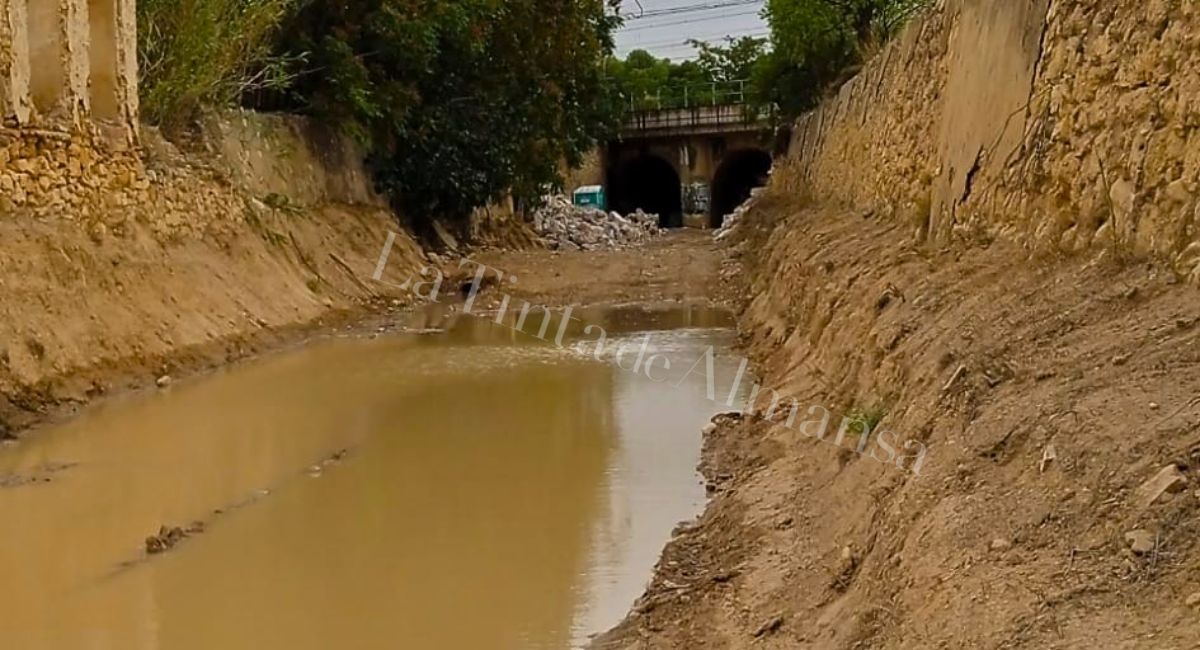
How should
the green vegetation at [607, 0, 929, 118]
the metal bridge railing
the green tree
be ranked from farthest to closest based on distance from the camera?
the metal bridge railing
the green vegetation at [607, 0, 929, 118]
the green tree

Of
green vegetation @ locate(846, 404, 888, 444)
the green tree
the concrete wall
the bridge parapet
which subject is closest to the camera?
the concrete wall

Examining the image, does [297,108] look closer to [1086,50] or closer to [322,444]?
[322,444]

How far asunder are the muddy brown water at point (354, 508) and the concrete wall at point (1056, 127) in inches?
103

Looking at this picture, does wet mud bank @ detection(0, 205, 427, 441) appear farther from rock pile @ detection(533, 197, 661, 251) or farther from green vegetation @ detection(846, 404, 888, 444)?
rock pile @ detection(533, 197, 661, 251)

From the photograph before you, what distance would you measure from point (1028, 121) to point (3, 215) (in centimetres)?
903

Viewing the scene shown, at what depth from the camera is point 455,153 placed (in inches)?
909

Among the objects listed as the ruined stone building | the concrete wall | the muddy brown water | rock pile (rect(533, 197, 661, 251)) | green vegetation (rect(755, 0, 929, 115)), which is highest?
green vegetation (rect(755, 0, 929, 115))

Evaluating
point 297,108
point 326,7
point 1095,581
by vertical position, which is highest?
point 326,7

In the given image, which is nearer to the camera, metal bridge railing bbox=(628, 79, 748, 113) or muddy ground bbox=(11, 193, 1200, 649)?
muddy ground bbox=(11, 193, 1200, 649)

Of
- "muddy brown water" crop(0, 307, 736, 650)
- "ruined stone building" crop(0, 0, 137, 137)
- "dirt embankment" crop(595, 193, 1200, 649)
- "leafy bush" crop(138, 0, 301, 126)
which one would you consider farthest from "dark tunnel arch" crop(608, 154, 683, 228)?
"dirt embankment" crop(595, 193, 1200, 649)

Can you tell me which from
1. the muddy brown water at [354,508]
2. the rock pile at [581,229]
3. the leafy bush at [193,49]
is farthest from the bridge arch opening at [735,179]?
the muddy brown water at [354,508]

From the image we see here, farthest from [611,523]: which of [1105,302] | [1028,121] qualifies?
[1028,121]

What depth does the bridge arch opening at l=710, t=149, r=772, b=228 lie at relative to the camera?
4700cm

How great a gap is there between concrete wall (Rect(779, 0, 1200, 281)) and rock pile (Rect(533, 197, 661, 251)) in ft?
62.0
